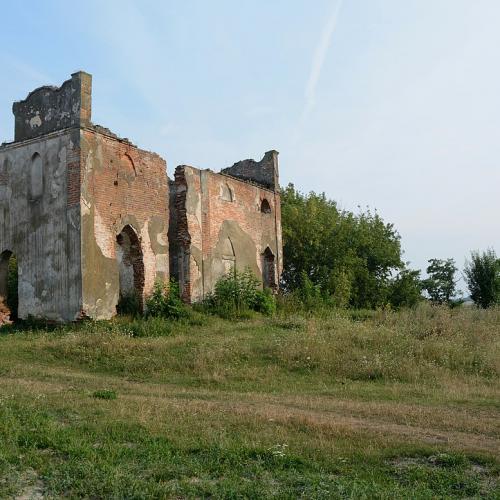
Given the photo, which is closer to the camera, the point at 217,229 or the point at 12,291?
the point at 12,291

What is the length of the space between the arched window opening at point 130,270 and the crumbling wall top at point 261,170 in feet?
26.0

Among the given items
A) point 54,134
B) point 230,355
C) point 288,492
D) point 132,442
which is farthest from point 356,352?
point 54,134

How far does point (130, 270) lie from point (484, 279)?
18873 millimetres

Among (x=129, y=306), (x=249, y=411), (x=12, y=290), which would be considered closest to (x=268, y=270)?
(x=129, y=306)

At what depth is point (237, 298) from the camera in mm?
18859

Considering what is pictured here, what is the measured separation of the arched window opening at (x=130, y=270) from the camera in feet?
55.6

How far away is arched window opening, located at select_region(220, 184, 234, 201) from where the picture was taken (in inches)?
803

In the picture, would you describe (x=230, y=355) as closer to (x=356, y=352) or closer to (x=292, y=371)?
(x=292, y=371)

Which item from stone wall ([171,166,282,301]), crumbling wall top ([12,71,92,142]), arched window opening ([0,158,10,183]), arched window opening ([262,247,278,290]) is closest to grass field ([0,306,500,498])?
stone wall ([171,166,282,301])

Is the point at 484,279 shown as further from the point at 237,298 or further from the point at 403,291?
the point at 237,298

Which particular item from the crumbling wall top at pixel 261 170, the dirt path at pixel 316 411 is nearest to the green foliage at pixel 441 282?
the crumbling wall top at pixel 261 170

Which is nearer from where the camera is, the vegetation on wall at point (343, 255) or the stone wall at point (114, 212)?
the stone wall at point (114, 212)

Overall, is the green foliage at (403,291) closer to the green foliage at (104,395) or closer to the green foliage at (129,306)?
the green foliage at (129,306)

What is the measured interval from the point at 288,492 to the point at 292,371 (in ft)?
23.3
